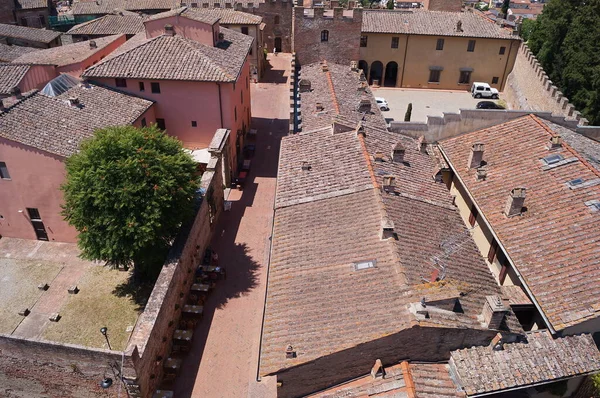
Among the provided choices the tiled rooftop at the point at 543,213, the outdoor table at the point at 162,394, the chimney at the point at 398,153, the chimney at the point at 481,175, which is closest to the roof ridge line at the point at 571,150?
the tiled rooftop at the point at 543,213

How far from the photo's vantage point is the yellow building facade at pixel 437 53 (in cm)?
4953

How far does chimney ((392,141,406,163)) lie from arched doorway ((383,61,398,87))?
3088 centimetres

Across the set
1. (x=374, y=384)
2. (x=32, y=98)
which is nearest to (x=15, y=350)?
(x=374, y=384)

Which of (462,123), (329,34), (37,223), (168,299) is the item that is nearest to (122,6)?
(329,34)

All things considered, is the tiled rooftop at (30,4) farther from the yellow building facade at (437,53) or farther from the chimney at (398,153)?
the chimney at (398,153)

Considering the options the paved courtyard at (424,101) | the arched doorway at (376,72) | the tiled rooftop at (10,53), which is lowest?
the paved courtyard at (424,101)

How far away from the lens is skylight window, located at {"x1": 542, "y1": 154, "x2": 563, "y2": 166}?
24.2m

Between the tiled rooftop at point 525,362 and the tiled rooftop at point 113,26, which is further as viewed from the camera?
the tiled rooftop at point 113,26

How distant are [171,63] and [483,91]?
35010 millimetres

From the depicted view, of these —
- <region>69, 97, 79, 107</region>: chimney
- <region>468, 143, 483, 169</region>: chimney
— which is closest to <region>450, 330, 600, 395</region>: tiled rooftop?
<region>468, 143, 483, 169</region>: chimney

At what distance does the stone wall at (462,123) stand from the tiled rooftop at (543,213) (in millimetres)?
596

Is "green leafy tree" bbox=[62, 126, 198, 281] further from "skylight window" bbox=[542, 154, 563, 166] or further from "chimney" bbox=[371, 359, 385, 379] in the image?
"skylight window" bbox=[542, 154, 563, 166]

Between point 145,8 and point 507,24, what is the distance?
48.0 metres

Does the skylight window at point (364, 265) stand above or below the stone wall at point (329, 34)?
below
